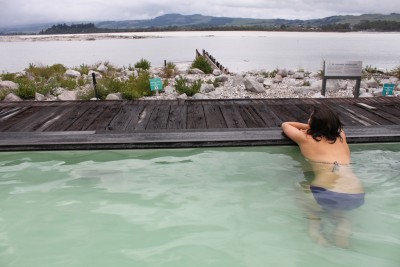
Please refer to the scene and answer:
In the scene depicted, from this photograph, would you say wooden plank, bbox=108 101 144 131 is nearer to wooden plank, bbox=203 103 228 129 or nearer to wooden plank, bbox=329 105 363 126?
wooden plank, bbox=203 103 228 129

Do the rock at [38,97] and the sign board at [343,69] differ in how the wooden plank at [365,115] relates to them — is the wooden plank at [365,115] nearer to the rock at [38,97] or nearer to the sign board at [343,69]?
the sign board at [343,69]

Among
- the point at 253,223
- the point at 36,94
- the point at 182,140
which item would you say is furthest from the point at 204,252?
the point at 36,94

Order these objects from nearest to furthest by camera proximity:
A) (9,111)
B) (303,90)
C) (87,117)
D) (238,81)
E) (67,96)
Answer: (87,117)
(9,111)
(67,96)
(303,90)
(238,81)

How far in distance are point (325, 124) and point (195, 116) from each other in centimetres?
273

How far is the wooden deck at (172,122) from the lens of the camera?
5211 millimetres

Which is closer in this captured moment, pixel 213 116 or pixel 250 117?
pixel 250 117

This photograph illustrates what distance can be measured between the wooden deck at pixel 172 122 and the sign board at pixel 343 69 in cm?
142

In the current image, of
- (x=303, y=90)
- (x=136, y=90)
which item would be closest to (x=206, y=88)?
(x=136, y=90)

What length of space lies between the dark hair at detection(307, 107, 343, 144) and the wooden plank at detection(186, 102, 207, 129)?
76.6 inches

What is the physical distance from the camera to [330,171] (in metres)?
4.42

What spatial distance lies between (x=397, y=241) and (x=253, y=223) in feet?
4.63

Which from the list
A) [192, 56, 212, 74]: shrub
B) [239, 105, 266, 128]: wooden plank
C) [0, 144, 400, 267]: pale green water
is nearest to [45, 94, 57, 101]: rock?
[0, 144, 400, 267]: pale green water

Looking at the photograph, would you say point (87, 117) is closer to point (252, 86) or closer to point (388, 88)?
point (252, 86)

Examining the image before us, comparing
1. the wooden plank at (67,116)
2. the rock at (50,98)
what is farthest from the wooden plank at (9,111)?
the rock at (50,98)
